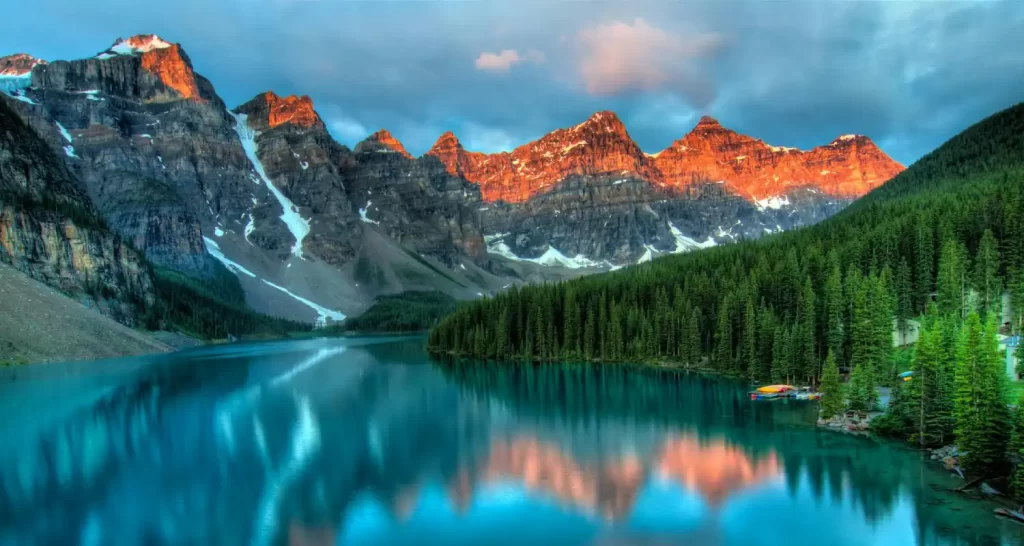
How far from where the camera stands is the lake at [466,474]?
26953 millimetres

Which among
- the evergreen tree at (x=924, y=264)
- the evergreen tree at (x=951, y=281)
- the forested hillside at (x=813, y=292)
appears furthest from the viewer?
the evergreen tree at (x=924, y=264)

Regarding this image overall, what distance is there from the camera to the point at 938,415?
3625 cm

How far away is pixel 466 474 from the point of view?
35750mm

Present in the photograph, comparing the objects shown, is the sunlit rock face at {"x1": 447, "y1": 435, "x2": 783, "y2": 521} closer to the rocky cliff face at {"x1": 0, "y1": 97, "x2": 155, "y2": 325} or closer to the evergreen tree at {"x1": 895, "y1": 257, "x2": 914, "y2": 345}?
the evergreen tree at {"x1": 895, "y1": 257, "x2": 914, "y2": 345}

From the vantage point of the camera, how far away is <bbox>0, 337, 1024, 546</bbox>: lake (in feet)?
88.4

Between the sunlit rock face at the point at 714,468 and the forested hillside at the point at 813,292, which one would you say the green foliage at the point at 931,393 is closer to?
the forested hillside at the point at 813,292

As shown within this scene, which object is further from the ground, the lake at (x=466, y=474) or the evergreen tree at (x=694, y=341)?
the evergreen tree at (x=694, y=341)

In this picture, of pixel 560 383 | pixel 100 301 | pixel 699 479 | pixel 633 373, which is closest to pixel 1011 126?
pixel 633 373

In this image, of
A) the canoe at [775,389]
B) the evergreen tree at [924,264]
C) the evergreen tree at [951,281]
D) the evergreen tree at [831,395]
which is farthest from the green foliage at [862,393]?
the evergreen tree at [924,264]

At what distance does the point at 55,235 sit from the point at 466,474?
13421cm

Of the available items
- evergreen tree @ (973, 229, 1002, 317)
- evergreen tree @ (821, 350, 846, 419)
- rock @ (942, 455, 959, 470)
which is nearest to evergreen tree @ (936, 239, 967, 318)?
evergreen tree @ (973, 229, 1002, 317)

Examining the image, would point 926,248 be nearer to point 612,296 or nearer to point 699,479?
point 612,296

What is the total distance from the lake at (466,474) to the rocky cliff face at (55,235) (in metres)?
75.8

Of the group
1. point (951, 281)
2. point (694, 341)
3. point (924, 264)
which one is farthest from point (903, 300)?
point (694, 341)
